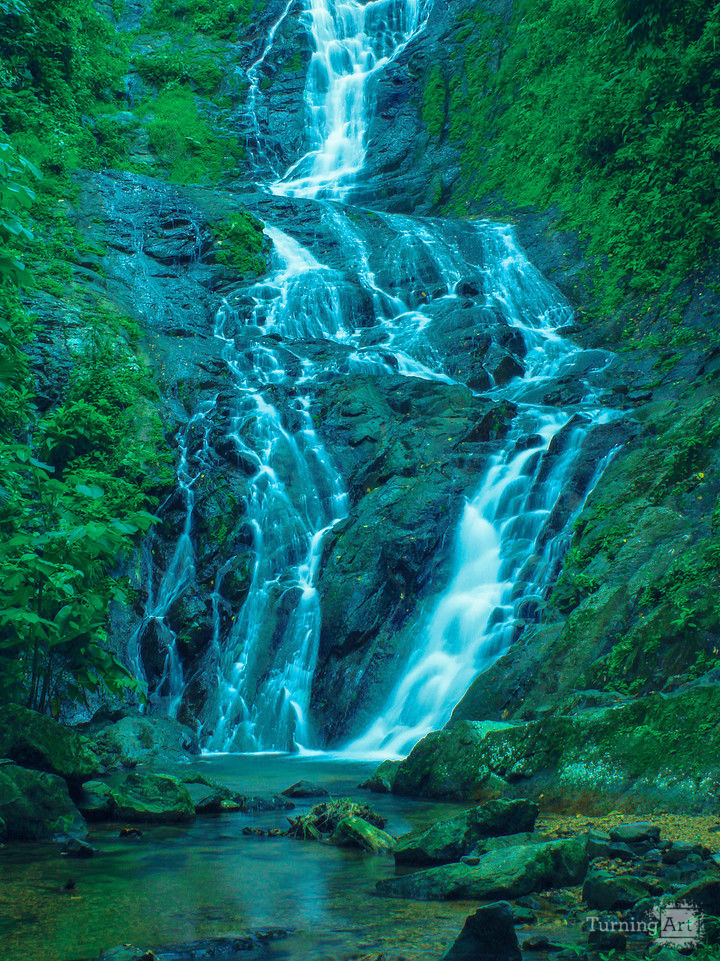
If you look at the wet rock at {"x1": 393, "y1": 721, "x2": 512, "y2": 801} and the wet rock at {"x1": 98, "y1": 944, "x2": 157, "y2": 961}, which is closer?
the wet rock at {"x1": 98, "y1": 944, "x2": 157, "y2": 961}

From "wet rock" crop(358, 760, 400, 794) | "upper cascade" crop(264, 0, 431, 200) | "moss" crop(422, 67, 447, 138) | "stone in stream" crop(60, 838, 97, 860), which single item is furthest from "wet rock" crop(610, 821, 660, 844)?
"moss" crop(422, 67, 447, 138)

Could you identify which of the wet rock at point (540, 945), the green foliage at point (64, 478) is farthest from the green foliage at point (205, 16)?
the wet rock at point (540, 945)

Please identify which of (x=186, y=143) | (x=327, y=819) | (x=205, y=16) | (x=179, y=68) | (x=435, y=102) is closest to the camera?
(x=327, y=819)

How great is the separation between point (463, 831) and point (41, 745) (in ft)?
11.2

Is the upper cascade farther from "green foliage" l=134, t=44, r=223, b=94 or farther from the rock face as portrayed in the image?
the rock face

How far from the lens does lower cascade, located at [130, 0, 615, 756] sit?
35.7ft

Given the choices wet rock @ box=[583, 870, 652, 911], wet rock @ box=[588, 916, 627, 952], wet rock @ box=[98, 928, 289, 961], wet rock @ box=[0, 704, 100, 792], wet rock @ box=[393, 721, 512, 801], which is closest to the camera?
wet rock @ box=[588, 916, 627, 952]

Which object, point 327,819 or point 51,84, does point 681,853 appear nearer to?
point 327,819

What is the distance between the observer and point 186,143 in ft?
95.1

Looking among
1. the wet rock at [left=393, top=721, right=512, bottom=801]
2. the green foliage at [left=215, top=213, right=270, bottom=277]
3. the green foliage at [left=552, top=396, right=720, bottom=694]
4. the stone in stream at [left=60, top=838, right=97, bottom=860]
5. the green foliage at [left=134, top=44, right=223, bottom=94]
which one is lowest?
the stone in stream at [left=60, top=838, right=97, bottom=860]

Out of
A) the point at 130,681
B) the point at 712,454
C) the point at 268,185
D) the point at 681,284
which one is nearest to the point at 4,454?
the point at 130,681

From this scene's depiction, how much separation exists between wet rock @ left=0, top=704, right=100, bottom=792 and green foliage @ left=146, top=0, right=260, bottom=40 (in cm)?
3526

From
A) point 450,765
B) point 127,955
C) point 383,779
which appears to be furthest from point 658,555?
point 127,955

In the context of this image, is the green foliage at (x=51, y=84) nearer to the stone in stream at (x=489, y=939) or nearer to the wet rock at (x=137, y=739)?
the wet rock at (x=137, y=739)
